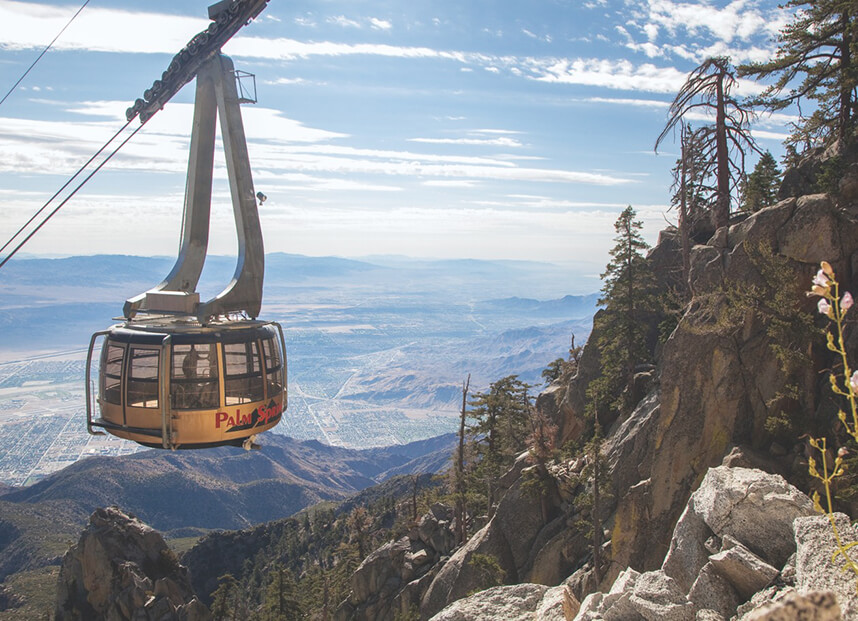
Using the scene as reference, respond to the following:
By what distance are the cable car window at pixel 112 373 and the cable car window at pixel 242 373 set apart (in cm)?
200

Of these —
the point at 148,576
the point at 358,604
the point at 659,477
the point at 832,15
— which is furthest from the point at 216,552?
the point at 832,15

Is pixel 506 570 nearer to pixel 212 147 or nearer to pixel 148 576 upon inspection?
pixel 212 147

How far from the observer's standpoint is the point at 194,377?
12023 mm

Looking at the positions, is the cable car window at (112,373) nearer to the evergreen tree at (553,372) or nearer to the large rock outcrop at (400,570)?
the large rock outcrop at (400,570)

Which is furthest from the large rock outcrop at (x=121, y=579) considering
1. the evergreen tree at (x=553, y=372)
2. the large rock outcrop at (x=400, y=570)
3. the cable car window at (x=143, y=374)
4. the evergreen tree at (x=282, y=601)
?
the cable car window at (x=143, y=374)

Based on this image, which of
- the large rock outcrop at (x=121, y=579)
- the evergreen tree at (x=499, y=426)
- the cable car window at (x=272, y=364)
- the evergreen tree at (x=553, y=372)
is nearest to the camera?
the cable car window at (x=272, y=364)

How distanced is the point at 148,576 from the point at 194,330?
187 feet

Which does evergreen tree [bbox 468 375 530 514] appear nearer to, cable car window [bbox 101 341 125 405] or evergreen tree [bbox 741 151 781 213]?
evergreen tree [bbox 741 151 781 213]

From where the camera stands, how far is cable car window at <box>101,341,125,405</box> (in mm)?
12258

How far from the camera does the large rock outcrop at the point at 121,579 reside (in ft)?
174

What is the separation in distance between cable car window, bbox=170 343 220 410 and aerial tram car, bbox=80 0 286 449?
18 millimetres

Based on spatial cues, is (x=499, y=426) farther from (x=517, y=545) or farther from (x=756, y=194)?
(x=756, y=194)

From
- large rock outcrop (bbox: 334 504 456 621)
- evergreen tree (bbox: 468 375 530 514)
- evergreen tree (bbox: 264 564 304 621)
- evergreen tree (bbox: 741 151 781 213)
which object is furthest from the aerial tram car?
evergreen tree (bbox: 264 564 304 621)

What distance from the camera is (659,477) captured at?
68.2ft
